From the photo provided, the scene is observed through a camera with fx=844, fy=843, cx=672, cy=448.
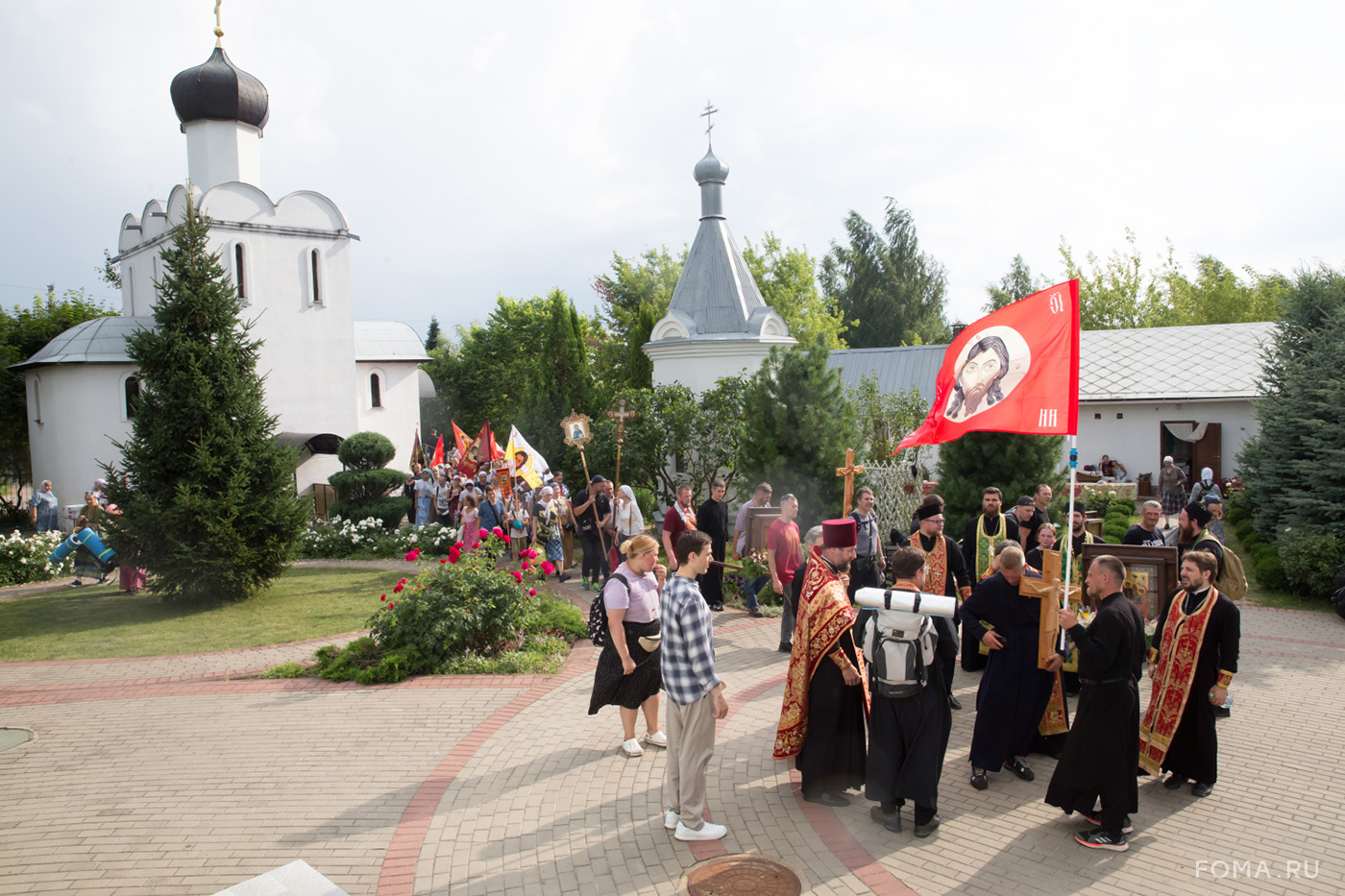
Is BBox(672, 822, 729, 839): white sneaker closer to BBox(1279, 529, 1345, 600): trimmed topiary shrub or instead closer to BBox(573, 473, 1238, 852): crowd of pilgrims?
BBox(573, 473, 1238, 852): crowd of pilgrims

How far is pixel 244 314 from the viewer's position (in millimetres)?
24766

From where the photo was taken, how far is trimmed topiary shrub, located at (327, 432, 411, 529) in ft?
67.7

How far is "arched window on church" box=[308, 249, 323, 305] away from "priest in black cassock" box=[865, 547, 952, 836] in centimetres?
2463

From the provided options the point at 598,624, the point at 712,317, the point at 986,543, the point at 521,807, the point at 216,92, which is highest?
the point at 216,92

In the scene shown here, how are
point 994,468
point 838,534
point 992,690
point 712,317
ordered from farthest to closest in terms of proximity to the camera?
1. point 712,317
2. point 994,468
3. point 992,690
4. point 838,534

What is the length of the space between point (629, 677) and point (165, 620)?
30.6 ft

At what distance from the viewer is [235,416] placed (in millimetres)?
13469

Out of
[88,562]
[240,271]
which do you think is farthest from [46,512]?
[240,271]

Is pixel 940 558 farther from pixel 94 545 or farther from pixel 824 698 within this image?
pixel 94 545

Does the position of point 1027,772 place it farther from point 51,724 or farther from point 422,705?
point 51,724

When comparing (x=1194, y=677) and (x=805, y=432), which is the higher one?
(x=805, y=432)

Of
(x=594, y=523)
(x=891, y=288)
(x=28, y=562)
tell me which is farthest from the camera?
(x=891, y=288)

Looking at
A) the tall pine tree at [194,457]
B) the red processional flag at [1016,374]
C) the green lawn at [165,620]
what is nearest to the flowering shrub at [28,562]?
the green lawn at [165,620]

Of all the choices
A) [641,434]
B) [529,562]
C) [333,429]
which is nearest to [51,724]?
[529,562]
